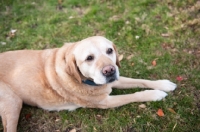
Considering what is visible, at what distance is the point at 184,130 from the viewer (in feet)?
10.8

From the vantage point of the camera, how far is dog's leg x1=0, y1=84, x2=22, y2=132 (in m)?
3.49

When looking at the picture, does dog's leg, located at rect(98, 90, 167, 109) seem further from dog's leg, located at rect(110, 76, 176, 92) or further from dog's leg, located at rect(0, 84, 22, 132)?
dog's leg, located at rect(0, 84, 22, 132)

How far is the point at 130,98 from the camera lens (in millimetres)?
3729

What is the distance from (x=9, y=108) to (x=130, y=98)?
1873 millimetres

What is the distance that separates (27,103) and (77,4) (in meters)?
3.31

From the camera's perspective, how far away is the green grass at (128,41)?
3.60m

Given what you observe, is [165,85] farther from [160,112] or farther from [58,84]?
[58,84]

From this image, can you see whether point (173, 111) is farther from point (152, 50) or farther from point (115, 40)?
point (115, 40)

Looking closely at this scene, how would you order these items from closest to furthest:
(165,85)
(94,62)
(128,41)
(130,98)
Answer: (94,62) → (130,98) → (165,85) → (128,41)

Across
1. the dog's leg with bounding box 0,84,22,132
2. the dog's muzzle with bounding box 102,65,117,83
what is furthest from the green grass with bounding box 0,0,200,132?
the dog's muzzle with bounding box 102,65,117,83

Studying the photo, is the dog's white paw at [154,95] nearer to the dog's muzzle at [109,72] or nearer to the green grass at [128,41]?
the green grass at [128,41]

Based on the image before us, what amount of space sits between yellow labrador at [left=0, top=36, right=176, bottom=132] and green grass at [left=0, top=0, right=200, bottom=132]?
0.19 metres

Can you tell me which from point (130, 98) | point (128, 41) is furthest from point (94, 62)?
point (128, 41)

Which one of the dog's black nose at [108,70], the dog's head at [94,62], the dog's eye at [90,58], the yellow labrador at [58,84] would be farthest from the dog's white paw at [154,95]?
the dog's eye at [90,58]
